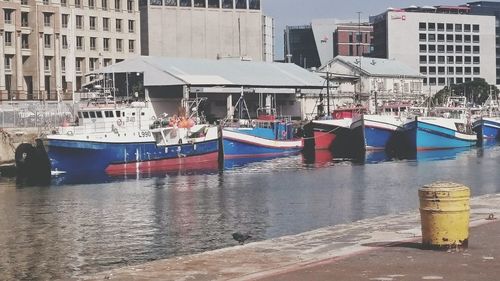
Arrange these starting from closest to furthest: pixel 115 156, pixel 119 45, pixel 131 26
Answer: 1. pixel 115 156
2. pixel 119 45
3. pixel 131 26

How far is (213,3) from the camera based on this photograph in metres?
159

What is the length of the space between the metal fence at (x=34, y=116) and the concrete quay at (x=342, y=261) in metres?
63.9

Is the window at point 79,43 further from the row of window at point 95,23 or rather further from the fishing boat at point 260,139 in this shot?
the fishing boat at point 260,139

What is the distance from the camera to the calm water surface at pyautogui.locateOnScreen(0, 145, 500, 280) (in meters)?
27.5

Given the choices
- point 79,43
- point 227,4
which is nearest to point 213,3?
point 227,4

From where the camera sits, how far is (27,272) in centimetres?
2389

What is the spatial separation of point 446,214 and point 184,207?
25.7m

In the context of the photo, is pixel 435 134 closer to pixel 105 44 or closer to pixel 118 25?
pixel 105 44

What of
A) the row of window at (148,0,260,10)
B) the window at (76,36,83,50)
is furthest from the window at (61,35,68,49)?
the row of window at (148,0,260,10)

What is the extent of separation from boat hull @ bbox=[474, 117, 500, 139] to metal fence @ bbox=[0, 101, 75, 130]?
55556 mm

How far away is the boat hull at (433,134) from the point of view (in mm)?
92188

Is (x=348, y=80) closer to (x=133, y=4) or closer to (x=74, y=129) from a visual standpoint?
(x=133, y=4)

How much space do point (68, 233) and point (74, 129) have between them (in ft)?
128

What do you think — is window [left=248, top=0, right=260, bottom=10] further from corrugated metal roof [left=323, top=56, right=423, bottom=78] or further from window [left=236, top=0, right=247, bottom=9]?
corrugated metal roof [left=323, top=56, right=423, bottom=78]
